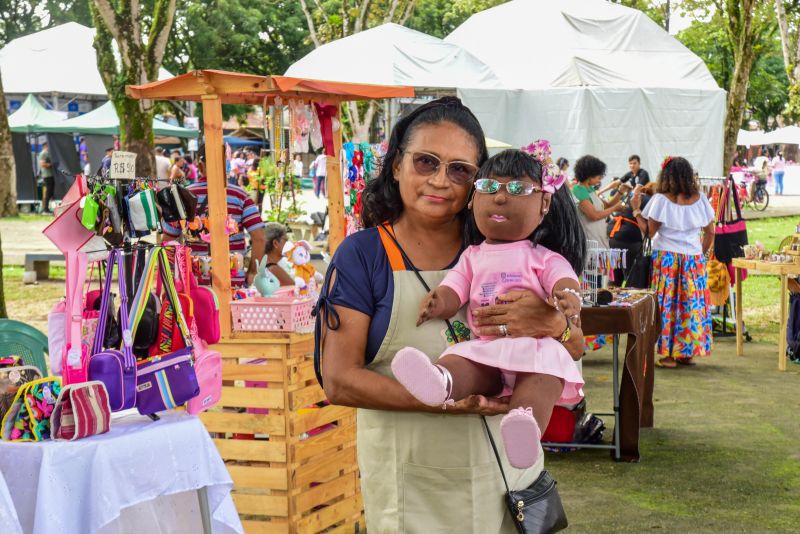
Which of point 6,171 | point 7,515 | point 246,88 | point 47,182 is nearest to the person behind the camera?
point 7,515

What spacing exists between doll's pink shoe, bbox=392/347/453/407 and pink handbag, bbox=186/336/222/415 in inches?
58.5

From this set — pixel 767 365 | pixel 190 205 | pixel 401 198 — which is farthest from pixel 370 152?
pixel 767 365

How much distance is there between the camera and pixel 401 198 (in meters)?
2.58

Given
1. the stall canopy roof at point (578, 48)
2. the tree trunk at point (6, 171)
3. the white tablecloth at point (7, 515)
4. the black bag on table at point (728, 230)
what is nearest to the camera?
the white tablecloth at point (7, 515)

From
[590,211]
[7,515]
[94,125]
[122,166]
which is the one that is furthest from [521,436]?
[94,125]

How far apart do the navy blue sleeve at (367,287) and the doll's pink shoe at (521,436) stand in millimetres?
392

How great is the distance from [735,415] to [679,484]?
181 centimetres

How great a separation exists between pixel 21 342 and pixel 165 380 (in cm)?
135

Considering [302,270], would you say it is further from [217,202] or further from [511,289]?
[511,289]

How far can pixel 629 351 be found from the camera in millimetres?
6273

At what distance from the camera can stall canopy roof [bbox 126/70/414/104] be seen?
4848mm

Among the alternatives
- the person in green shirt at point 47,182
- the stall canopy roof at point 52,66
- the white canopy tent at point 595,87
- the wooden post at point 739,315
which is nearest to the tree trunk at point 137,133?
the white canopy tent at point 595,87

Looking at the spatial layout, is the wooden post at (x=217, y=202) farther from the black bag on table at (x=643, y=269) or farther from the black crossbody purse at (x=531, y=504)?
the black bag on table at (x=643, y=269)

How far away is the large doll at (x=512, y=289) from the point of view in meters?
2.23
